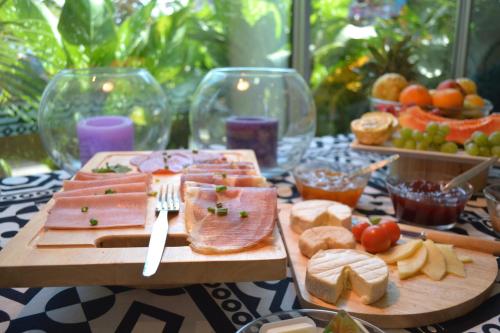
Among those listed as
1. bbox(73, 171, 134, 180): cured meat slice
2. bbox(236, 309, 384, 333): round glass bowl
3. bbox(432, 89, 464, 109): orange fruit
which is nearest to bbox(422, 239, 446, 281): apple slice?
bbox(236, 309, 384, 333): round glass bowl

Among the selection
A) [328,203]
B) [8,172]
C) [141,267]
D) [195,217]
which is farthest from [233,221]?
[8,172]

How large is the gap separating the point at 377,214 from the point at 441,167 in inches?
10.3

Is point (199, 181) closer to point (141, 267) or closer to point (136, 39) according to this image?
point (141, 267)

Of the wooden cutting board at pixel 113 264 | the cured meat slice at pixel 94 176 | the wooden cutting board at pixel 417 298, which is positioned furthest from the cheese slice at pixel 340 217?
the cured meat slice at pixel 94 176

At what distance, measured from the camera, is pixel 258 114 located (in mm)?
1364

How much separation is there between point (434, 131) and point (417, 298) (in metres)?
0.63

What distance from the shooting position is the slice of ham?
111 cm

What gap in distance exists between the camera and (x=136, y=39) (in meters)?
2.11

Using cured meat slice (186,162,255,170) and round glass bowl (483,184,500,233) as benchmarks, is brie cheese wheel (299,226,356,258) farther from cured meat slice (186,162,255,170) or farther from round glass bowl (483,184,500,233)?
round glass bowl (483,184,500,233)

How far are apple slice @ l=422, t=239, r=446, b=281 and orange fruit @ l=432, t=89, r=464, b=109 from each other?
0.77 metres

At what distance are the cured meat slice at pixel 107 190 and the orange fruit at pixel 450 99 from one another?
1.05m

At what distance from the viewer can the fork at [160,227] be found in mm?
632

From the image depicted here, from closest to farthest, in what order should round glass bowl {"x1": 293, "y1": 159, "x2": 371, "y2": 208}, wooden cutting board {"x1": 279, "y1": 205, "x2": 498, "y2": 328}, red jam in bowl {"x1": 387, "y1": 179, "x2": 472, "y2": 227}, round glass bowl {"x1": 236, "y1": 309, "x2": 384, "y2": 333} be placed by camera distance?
1. round glass bowl {"x1": 236, "y1": 309, "x2": 384, "y2": 333}
2. wooden cutting board {"x1": 279, "y1": 205, "x2": 498, "y2": 328}
3. red jam in bowl {"x1": 387, "y1": 179, "x2": 472, "y2": 227}
4. round glass bowl {"x1": 293, "y1": 159, "x2": 371, "y2": 208}

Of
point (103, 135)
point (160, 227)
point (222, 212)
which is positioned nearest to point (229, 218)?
point (222, 212)
